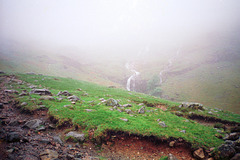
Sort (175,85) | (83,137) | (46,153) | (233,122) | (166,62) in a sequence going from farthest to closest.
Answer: (166,62)
(175,85)
(233,122)
(83,137)
(46,153)

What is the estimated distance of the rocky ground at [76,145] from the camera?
6.87m

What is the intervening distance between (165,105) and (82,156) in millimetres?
18640

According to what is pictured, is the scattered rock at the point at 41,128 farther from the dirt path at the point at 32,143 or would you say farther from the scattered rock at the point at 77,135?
the scattered rock at the point at 77,135

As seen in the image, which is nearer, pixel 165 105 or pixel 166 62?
pixel 165 105

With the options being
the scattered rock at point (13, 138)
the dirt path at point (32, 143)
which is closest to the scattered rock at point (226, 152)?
the dirt path at point (32, 143)

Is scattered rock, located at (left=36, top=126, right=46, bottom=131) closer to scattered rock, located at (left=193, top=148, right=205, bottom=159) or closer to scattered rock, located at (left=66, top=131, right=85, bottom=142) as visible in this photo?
scattered rock, located at (left=66, top=131, right=85, bottom=142)

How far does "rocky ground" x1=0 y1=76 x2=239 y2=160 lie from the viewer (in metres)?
6.87

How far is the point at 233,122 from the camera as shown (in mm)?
16031

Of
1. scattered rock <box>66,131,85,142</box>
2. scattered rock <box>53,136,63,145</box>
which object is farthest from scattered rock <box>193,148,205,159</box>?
scattered rock <box>53,136,63,145</box>

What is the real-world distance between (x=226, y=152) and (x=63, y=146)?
11885mm

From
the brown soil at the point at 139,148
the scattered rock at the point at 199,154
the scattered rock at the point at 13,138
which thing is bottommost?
the brown soil at the point at 139,148

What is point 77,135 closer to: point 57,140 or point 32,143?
point 57,140

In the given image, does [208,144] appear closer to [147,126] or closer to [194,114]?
[147,126]

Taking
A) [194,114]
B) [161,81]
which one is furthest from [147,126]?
[161,81]
